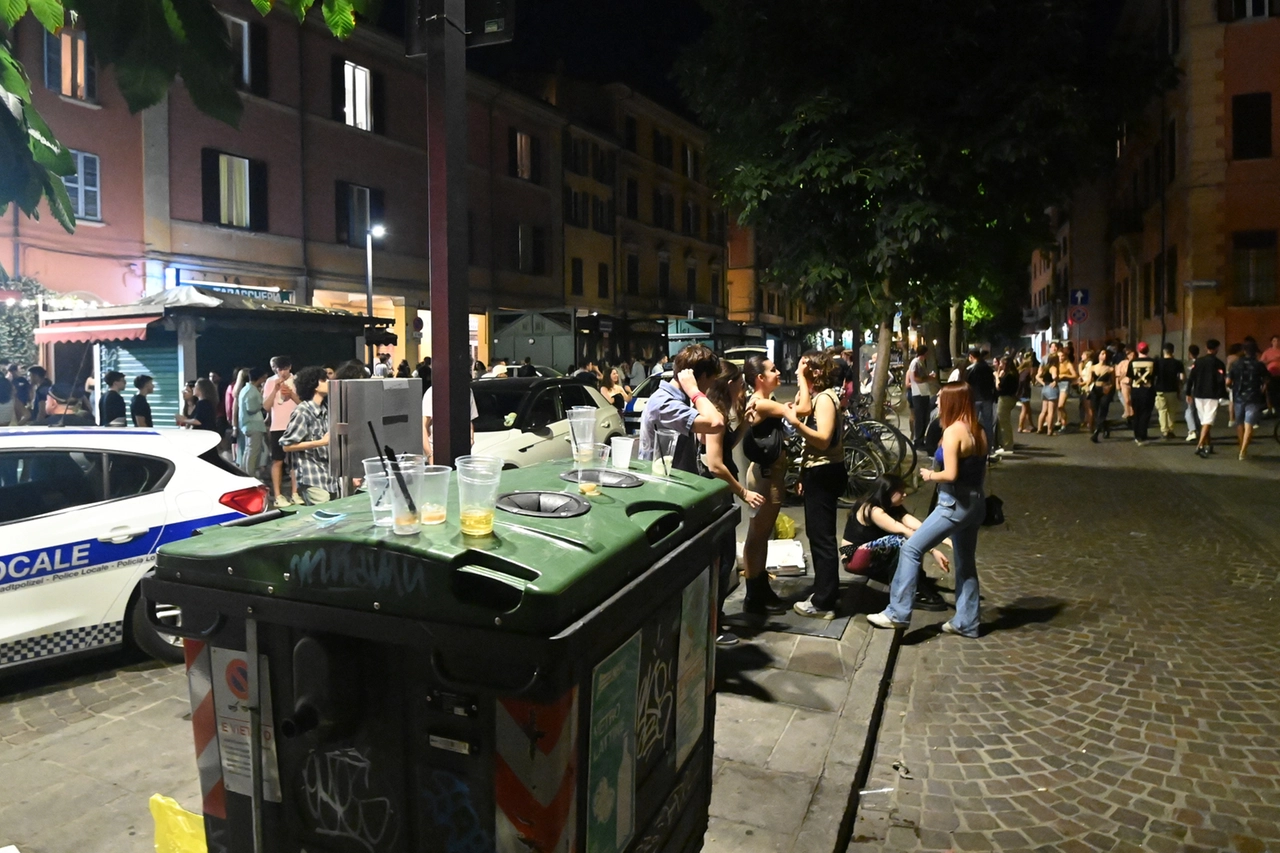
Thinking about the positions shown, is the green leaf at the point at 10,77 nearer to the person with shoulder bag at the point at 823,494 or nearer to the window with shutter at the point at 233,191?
the person with shoulder bag at the point at 823,494

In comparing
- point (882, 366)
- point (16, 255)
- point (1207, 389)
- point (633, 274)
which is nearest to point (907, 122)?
point (882, 366)

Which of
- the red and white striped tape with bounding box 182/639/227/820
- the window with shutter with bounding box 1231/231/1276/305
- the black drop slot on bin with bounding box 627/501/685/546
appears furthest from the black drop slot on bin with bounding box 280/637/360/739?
the window with shutter with bounding box 1231/231/1276/305

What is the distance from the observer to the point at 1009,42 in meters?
11.9

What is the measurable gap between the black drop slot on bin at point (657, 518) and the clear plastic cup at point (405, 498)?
679 millimetres

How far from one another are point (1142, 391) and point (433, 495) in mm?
16926

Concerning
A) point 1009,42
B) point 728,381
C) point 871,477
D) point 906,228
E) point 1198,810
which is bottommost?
point 1198,810

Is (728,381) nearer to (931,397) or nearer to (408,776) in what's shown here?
(408,776)

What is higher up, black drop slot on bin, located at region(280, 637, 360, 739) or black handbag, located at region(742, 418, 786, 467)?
black handbag, located at region(742, 418, 786, 467)

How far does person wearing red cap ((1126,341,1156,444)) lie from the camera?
16250 mm

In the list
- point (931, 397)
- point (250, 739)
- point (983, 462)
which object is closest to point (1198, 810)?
point (983, 462)

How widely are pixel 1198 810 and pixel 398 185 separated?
2718 cm

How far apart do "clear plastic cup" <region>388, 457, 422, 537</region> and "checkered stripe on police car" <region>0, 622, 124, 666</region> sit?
12.9ft

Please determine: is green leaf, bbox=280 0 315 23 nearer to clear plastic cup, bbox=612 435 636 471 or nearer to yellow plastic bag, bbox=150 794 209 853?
clear plastic cup, bbox=612 435 636 471

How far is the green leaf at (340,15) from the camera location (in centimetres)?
253
